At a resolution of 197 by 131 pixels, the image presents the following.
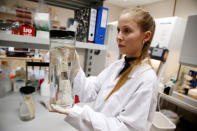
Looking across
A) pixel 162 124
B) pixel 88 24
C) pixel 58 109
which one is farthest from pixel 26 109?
pixel 162 124

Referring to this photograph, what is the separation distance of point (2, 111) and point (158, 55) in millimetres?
2149

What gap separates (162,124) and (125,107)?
148 cm

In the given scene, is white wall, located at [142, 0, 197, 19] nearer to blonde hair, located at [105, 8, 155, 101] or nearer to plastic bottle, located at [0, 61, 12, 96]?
blonde hair, located at [105, 8, 155, 101]

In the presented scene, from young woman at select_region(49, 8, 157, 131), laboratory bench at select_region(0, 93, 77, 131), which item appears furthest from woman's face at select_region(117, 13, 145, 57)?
laboratory bench at select_region(0, 93, 77, 131)

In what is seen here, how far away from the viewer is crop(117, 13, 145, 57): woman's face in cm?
69

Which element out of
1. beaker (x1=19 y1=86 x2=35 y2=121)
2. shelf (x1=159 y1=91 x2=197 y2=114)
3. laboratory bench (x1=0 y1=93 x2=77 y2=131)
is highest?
beaker (x1=19 y1=86 x2=35 y2=121)

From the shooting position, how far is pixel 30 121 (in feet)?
2.45

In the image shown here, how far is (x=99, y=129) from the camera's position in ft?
1.86

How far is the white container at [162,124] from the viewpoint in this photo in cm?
152

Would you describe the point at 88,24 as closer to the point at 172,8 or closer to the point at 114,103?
the point at 114,103

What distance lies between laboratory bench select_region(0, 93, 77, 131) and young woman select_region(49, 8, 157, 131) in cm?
22

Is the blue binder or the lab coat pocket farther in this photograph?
the blue binder

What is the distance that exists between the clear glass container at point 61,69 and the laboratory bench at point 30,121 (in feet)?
0.93

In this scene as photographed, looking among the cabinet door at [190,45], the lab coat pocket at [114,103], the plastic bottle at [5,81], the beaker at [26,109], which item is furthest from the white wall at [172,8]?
the plastic bottle at [5,81]
